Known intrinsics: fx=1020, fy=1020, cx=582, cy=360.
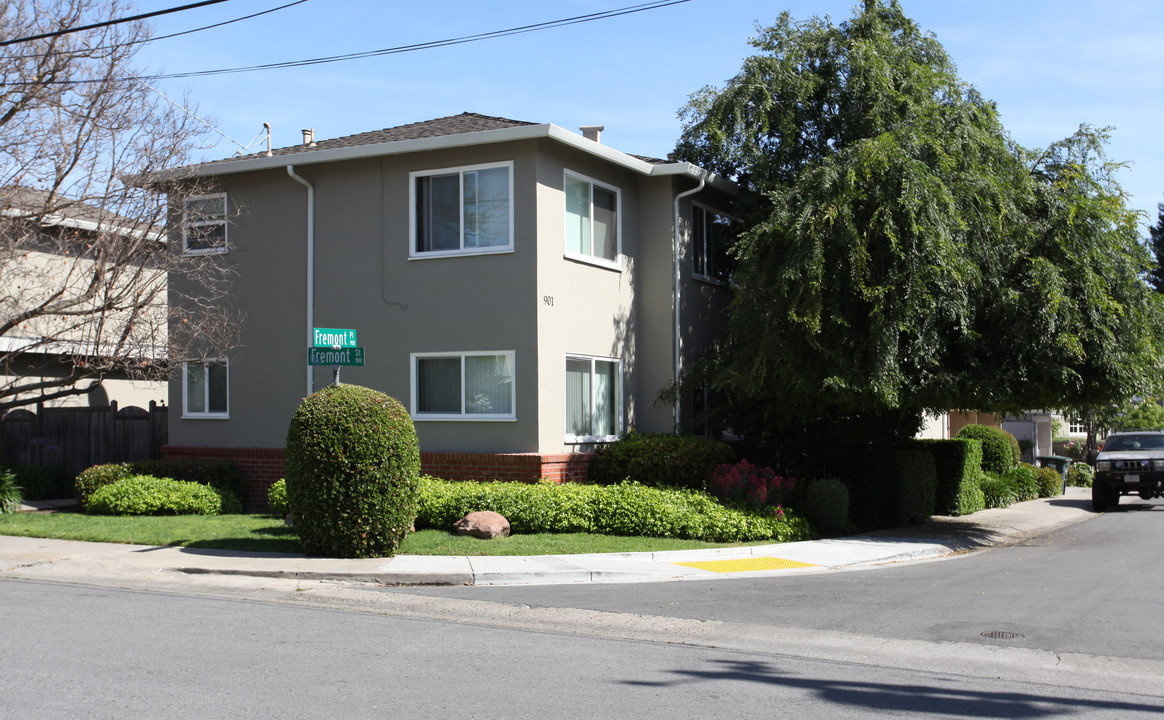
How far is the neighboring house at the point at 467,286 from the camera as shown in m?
16.6

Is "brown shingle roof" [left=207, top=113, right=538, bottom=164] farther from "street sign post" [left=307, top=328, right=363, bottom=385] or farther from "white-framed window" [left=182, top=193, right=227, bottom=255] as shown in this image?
"street sign post" [left=307, top=328, right=363, bottom=385]

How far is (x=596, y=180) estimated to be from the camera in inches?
705

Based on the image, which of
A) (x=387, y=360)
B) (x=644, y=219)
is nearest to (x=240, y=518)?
(x=387, y=360)

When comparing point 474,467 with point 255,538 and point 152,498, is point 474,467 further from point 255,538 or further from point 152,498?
point 152,498

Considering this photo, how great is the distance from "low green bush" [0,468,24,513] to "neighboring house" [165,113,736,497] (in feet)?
9.39

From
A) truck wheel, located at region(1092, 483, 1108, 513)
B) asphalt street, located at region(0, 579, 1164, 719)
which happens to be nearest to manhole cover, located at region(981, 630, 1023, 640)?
asphalt street, located at region(0, 579, 1164, 719)

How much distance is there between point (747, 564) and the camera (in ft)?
43.5

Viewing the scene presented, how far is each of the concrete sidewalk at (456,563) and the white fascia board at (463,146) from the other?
22.4 ft

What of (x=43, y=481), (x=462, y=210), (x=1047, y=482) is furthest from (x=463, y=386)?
(x=1047, y=482)

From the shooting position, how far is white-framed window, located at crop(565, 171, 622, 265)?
1744 cm

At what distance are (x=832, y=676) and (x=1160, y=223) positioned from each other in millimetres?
60231

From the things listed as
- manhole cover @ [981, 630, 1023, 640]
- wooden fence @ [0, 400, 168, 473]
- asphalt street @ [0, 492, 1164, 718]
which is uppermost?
wooden fence @ [0, 400, 168, 473]

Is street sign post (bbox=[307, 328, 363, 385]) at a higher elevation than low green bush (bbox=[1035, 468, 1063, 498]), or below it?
higher

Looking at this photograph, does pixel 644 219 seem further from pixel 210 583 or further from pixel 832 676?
pixel 832 676
